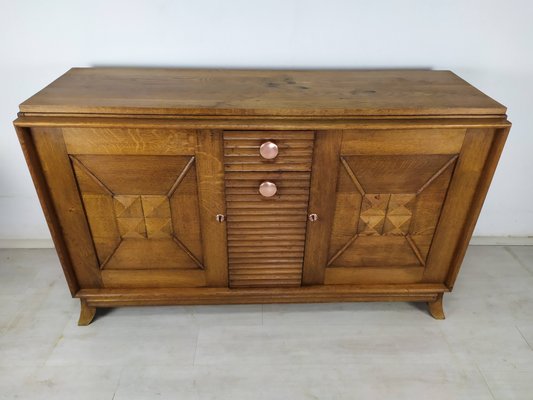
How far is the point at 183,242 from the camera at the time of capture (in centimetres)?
116

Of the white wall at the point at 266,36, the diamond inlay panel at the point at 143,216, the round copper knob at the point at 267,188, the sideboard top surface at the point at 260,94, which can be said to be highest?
the white wall at the point at 266,36

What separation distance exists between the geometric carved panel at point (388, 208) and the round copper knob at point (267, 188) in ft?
0.58

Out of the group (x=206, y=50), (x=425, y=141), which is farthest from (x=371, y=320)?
(x=206, y=50)

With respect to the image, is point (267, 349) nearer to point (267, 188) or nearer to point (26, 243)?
point (267, 188)

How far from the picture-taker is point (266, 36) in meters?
1.25

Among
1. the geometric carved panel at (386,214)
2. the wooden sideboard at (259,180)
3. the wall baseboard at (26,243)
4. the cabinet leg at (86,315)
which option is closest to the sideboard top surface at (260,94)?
the wooden sideboard at (259,180)

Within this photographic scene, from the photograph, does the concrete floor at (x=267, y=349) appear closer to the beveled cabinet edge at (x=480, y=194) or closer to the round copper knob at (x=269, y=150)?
the beveled cabinet edge at (x=480, y=194)

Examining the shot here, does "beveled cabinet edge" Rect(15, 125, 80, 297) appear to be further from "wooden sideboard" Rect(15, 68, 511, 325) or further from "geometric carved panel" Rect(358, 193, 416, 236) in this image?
"geometric carved panel" Rect(358, 193, 416, 236)

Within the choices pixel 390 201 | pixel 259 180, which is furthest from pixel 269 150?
pixel 390 201

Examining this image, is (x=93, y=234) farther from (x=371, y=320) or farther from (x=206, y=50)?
(x=371, y=320)

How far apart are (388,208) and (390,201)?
0.02 m

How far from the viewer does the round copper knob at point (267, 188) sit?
1.05 metres

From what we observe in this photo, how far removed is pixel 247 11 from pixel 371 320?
1053 mm

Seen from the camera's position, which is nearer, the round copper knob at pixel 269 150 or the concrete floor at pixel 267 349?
the round copper knob at pixel 269 150
